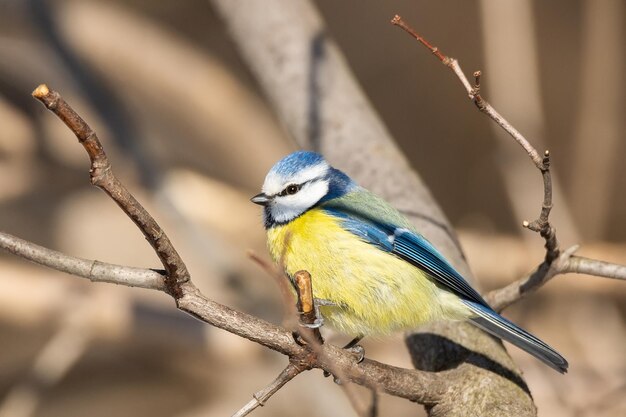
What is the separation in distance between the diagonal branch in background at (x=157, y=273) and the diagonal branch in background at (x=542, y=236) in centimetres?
53

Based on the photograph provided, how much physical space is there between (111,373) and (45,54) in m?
1.82

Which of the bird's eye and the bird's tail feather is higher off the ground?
the bird's eye

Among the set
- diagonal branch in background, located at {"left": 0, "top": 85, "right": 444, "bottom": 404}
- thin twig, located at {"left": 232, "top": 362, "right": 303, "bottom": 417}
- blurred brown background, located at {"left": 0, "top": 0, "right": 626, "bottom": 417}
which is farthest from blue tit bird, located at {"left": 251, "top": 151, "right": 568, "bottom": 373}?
blurred brown background, located at {"left": 0, "top": 0, "right": 626, "bottom": 417}

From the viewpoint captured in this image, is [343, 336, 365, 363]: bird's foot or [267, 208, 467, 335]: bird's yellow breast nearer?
[343, 336, 365, 363]: bird's foot

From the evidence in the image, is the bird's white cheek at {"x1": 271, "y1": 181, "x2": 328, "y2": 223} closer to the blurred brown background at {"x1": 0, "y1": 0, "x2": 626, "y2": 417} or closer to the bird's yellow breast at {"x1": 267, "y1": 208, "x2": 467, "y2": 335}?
the bird's yellow breast at {"x1": 267, "y1": 208, "x2": 467, "y2": 335}

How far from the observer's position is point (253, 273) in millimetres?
4758

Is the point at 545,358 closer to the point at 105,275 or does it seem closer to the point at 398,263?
the point at 398,263

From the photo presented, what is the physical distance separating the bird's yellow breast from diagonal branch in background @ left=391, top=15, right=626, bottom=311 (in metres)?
0.17

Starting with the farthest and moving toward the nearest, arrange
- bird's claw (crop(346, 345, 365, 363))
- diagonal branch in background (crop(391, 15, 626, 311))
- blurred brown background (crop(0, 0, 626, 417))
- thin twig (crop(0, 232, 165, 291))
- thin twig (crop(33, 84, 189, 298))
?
blurred brown background (crop(0, 0, 626, 417)), bird's claw (crop(346, 345, 365, 363)), diagonal branch in background (crop(391, 15, 626, 311)), thin twig (crop(0, 232, 165, 291)), thin twig (crop(33, 84, 189, 298))

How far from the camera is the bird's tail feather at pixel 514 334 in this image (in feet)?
7.02

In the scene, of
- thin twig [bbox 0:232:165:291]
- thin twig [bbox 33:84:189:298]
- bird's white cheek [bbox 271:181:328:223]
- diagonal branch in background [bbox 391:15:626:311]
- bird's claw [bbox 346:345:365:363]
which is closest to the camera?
thin twig [bbox 33:84:189:298]

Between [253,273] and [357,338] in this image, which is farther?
[253,273]

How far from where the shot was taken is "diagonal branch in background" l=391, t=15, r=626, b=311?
1664mm

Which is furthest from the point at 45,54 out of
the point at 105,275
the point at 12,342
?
the point at 105,275
